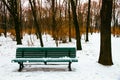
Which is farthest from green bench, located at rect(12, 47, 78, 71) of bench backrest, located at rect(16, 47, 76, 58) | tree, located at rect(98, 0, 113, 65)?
tree, located at rect(98, 0, 113, 65)

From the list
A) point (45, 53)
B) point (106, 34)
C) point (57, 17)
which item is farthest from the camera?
point (57, 17)

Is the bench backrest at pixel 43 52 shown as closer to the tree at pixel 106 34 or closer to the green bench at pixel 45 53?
the green bench at pixel 45 53

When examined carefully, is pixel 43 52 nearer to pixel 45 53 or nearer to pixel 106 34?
pixel 45 53

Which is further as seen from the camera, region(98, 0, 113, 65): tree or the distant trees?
the distant trees

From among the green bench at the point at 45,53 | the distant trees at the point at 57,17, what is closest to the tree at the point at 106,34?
the green bench at the point at 45,53

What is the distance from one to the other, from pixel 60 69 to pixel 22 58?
1.60m

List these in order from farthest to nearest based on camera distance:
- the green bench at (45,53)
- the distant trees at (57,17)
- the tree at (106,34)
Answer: the distant trees at (57,17), the tree at (106,34), the green bench at (45,53)

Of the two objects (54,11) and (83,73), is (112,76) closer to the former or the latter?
(83,73)

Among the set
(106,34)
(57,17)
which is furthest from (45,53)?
(57,17)

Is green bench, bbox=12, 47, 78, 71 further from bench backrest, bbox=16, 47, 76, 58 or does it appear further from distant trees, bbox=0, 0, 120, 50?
distant trees, bbox=0, 0, 120, 50

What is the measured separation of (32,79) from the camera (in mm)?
9062

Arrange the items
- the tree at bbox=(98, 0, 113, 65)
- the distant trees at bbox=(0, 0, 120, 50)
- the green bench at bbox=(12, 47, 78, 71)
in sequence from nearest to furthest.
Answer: the green bench at bbox=(12, 47, 78, 71), the tree at bbox=(98, 0, 113, 65), the distant trees at bbox=(0, 0, 120, 50)

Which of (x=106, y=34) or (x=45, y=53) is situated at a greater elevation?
(x=106, y=34)

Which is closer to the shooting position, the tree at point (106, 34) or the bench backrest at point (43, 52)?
the bench backrest at point (43, 52)
